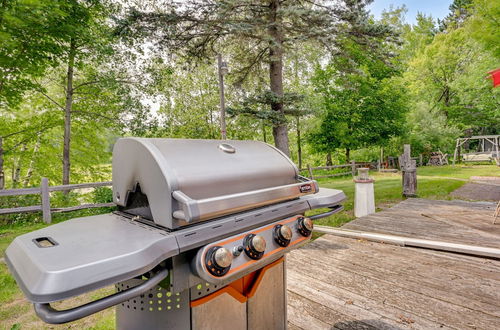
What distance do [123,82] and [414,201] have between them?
31.1 feet

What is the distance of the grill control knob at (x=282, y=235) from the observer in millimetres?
1132

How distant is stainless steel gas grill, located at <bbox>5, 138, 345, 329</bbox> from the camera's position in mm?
699

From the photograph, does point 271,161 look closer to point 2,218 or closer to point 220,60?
point 220,60

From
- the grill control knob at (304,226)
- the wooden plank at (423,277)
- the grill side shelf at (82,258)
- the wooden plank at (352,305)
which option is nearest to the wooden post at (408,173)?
the wooden plank at (423,277)

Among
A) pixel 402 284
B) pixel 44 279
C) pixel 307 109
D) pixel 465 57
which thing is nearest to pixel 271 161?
pixel 44 279

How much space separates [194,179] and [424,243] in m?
3.32

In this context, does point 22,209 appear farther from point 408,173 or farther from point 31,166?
point 408,173

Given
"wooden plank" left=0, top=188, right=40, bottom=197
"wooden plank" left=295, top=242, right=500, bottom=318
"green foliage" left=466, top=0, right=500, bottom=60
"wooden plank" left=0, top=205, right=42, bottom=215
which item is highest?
"green foliage" left=466, top=0, right=500, bottom=60

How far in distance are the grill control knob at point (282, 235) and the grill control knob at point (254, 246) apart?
13 cm

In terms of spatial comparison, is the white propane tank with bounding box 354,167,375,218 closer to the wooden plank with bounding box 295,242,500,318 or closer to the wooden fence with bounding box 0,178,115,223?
the wooden plank with bounding box 295,242,500,318

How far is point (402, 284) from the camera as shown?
2320mm

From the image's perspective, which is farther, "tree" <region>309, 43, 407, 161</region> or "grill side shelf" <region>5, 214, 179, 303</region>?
"tree" <region>309, 43, 407, 161</region>

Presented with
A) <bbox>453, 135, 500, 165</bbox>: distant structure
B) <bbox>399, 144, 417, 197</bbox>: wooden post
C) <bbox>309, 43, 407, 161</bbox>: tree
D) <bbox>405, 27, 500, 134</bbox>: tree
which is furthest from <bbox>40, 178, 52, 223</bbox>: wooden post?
<bbox>405, 27, 500, 134</bbox>: tree

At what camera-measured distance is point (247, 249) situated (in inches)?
39.1
